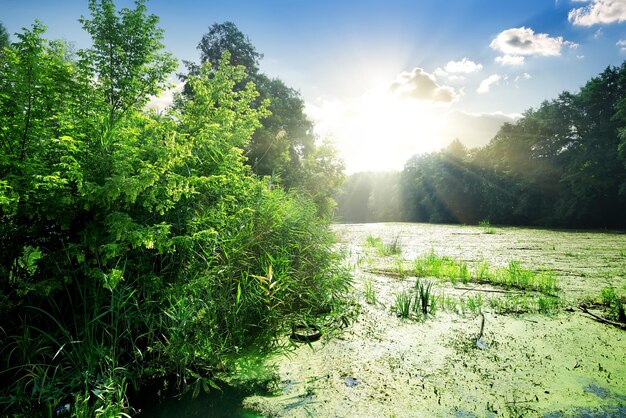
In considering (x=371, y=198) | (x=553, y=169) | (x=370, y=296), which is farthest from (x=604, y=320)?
(x=371, y=198)

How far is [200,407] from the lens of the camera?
1.82m

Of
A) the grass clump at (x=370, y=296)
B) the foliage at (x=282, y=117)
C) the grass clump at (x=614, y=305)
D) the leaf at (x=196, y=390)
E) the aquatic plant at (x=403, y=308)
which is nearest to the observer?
the leaf at (x=196, y=390)

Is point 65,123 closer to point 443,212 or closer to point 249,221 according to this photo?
point 249,221

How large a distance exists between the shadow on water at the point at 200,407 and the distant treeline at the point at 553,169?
1023cm

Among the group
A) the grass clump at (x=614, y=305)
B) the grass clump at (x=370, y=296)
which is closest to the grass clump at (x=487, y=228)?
the grass clump at (x=614, y=305)

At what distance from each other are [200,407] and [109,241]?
40.9 inches

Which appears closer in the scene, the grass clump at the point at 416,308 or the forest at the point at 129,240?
the forest at the point at 129,240

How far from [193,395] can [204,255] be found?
950 millimetres

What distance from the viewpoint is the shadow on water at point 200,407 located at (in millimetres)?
1752

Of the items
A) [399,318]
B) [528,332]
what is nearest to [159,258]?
[399,318]

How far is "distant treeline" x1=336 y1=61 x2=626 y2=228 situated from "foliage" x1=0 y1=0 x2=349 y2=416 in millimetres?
9565

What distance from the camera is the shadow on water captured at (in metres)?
1.75

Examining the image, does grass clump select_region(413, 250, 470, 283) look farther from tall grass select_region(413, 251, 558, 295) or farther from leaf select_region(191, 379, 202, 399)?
leaf select_region(191, 379, 202, 399)

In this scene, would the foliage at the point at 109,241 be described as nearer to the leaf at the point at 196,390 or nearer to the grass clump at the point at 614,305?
the leaf at the point at 196,390
